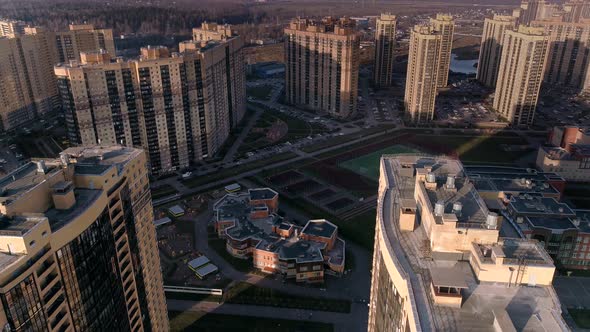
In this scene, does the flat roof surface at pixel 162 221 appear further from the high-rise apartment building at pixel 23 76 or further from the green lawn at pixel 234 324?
the high-rise apartment building at pixel 23 76

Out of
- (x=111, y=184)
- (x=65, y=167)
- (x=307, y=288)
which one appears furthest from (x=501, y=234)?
(x=307, y=288)

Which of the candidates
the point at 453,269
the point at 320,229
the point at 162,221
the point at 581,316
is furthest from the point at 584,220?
the point at 162,221

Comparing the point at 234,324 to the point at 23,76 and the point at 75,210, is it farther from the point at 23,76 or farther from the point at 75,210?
the point at 23,76

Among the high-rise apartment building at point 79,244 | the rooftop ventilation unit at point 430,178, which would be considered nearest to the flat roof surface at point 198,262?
the high-rise apartment building at point 79,244

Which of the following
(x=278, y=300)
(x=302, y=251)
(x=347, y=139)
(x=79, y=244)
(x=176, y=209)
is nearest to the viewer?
(x=79, y=244)

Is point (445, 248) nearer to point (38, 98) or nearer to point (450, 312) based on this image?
point (450, 312)

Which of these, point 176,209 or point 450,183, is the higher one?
point 450,183

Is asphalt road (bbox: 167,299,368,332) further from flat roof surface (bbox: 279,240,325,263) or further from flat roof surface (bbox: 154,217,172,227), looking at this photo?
flat roof surface (bbox: 154,217,172,227)
